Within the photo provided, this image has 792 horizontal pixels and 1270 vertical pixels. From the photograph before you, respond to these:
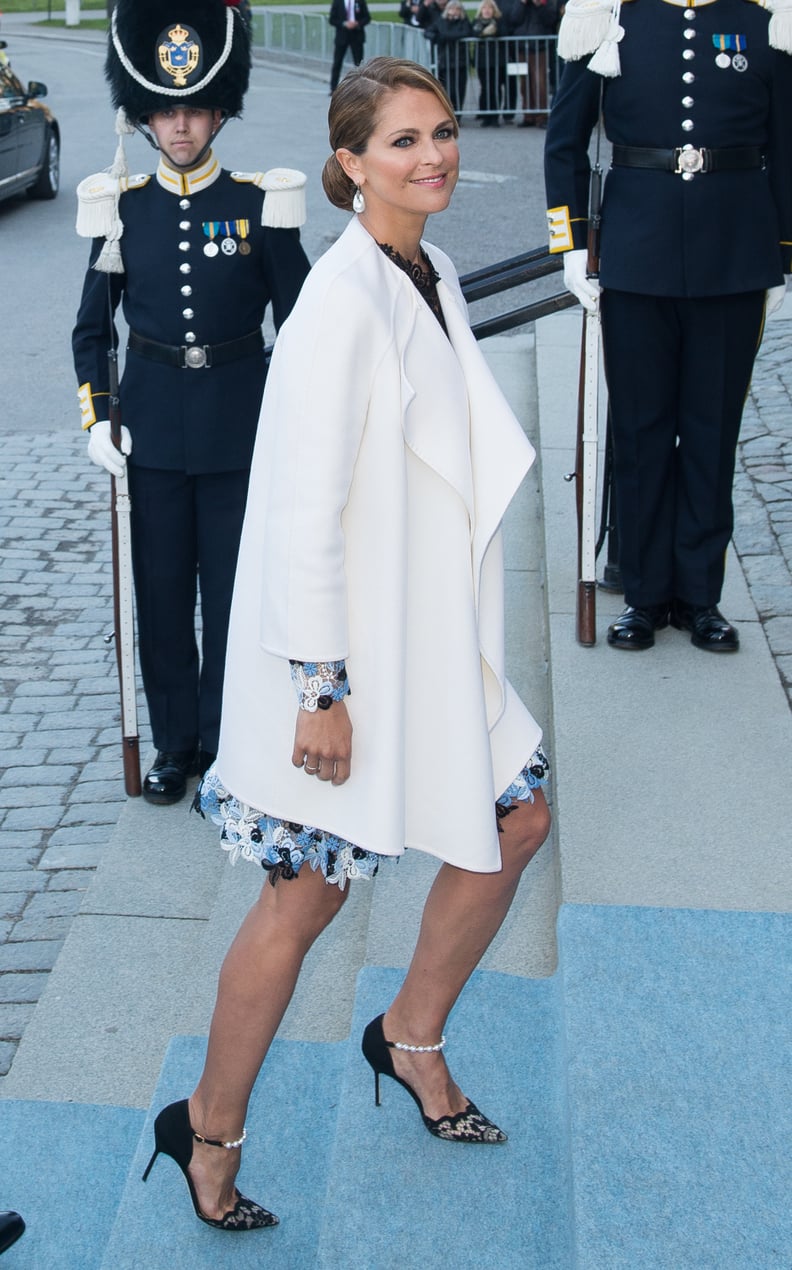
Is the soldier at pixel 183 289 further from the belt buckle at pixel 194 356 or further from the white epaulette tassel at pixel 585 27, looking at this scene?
the white epaulette tassel at pixel 585 27

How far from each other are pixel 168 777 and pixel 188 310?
51.4 inches

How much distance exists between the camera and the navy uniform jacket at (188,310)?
4113 mm

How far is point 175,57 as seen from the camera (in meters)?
3.94

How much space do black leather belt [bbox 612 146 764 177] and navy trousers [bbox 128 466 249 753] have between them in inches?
54.2

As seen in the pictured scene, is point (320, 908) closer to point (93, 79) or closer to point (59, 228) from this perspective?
point (59, 228)

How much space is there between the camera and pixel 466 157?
1619 cm

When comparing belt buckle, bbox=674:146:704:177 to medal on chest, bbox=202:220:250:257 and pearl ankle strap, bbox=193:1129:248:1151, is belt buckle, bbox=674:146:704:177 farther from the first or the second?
pearl ankle strap, bbox=193:1129:248:1151

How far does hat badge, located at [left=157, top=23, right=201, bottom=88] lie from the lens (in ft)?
12.9

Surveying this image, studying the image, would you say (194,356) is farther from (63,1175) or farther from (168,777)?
(63,1175)

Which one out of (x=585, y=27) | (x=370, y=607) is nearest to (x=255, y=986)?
(x=370, y=607)

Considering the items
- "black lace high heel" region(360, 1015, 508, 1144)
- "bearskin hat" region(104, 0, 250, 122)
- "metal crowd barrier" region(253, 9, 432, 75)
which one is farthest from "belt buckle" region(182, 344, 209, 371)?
"metal crowd barrier" region(253, 9, 432, 75)

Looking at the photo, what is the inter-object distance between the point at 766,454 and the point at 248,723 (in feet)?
14.6

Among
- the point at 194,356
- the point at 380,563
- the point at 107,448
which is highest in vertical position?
the point at 380,563

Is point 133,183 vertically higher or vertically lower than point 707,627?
higher
